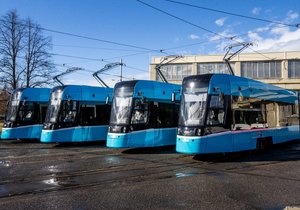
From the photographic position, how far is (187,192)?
27.8ft

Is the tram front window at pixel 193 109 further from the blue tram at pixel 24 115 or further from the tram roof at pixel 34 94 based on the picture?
the tram roof at pixel 34 94

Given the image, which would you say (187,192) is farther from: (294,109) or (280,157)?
(294,109)

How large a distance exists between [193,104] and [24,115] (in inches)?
491

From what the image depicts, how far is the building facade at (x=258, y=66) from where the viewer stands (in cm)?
6253

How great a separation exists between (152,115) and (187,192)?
8.58 meters

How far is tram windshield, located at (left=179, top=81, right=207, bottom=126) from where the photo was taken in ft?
43.7

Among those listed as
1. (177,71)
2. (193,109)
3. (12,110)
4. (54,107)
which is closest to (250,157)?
(193,109)

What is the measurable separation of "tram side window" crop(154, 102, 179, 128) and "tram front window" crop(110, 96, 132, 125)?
4.91ft

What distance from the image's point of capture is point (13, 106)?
22250mm

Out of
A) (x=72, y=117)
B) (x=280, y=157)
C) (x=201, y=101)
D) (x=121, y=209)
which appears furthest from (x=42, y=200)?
(x=72, y=117)

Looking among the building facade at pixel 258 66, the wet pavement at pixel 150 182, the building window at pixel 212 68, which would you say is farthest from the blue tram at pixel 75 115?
the building window at pixel 212 68

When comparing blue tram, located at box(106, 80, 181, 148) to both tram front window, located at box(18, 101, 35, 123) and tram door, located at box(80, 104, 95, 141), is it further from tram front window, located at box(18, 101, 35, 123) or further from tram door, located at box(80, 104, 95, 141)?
tram front window, located at box(18, 101, 35, 123)

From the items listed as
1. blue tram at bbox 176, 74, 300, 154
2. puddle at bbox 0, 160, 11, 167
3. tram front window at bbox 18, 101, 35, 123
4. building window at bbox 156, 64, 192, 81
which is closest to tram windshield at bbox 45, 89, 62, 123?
tram front window at bbox 18, 101, 35, 123

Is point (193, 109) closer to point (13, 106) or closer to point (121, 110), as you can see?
point (121, 110)
